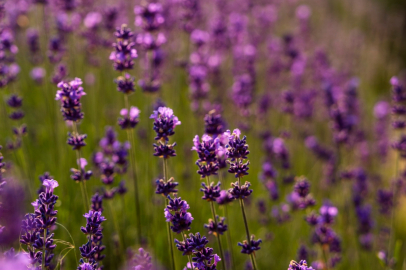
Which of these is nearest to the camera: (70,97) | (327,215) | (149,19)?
(70,97)

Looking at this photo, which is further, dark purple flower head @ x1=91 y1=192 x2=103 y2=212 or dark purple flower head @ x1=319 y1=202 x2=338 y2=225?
dark purple flower head @ x1=319 y1=202 x2=338 y2=225

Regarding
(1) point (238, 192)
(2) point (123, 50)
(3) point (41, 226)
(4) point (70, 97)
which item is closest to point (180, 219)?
(1) point (238, 192)

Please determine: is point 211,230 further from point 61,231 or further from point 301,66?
point 301,66

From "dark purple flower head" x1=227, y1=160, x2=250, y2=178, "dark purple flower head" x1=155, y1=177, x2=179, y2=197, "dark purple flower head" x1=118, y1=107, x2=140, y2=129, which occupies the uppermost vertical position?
"dark purple flower head" x1=118, y1=107, x2=140, y2=129

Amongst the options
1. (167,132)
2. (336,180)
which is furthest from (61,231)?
(336,180)

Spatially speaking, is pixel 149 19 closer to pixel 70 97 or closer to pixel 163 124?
pixel 70 97

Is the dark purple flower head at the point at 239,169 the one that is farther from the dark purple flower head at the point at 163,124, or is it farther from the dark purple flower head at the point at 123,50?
the dark purple flower head at the point at 123,50

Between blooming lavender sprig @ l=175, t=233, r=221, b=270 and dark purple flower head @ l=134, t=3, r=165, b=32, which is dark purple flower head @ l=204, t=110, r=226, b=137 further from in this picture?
dark purple flower head @ l=134, t=3, r=165, b=32

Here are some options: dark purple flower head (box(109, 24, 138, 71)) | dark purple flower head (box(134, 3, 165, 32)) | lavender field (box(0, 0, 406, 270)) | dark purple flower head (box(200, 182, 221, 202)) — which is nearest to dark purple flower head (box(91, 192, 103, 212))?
lavender field (box(0, 0, 406, 270))

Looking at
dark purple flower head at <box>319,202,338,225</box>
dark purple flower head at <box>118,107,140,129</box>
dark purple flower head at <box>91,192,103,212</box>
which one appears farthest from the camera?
dark purple flower head at <box>319,202,338,225</box>
